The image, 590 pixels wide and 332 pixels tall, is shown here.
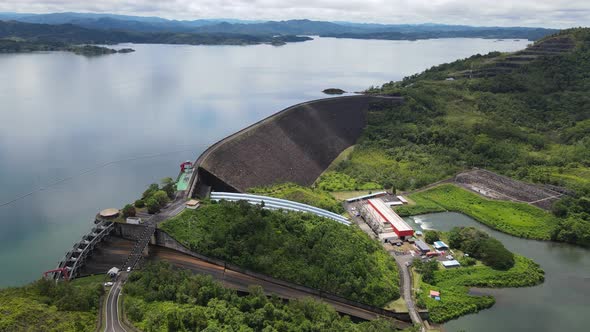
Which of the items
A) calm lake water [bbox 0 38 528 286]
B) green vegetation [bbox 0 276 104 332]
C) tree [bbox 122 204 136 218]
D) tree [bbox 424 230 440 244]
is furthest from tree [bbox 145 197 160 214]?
tree [bbox 424 230 440 244]

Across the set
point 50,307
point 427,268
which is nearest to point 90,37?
point 50,307

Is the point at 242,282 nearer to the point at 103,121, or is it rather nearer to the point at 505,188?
the point at 505,188

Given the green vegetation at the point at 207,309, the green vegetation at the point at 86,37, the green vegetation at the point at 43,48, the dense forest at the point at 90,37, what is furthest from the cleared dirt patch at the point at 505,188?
the dense forest at the point at 90,37

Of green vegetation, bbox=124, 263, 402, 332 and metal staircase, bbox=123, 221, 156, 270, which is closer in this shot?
green vegetation, bbox=124, 263, 402, 332

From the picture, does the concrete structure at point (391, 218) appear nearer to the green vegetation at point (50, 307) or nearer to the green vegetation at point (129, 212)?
the green vegetation at point (129, 212)

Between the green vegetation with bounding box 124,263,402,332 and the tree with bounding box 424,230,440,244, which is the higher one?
the green vegetation with bounding box 124,263,402,332

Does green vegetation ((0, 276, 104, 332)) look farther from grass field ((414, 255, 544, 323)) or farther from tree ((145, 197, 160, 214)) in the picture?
grass field ((414, 255, 544, 323))
